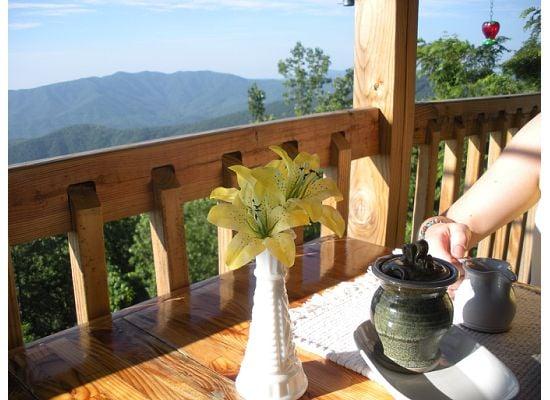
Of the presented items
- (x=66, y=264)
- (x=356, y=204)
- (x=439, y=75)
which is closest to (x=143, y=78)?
(x=66, y=264)

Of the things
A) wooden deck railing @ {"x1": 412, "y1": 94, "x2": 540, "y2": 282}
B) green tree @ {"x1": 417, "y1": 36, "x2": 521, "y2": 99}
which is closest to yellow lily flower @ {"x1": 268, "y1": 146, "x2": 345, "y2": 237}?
wooden deck railing @ {"x1": 412, "y1": 94, "x2": 540, "y2": 282}

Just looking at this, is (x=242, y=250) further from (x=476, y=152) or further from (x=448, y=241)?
(x=476, y=152)

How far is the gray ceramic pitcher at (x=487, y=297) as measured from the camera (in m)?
1.04

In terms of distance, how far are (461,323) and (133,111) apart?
2518 cm

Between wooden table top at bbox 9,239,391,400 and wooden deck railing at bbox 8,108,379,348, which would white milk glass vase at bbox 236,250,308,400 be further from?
wooden deck railing at bbox 8,108,379,348

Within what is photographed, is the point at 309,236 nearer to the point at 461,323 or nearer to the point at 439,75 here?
the point at 439,75

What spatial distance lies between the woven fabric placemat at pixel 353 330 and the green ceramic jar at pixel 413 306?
0.10 m

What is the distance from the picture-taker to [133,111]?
24938 millimetres

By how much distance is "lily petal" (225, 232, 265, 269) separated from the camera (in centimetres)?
77

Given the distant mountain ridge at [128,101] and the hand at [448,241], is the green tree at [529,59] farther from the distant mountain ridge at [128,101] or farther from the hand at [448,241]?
the distant mountain ridge at [128,101]

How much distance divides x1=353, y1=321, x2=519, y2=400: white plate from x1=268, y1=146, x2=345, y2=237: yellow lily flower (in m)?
0.25

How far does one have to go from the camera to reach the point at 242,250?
2.55ft

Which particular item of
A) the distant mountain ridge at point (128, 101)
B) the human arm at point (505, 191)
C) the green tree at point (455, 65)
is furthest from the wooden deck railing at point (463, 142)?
the distant mountain ridge at point (128, 101)

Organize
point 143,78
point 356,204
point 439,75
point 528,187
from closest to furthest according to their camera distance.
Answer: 1. point 528,187
2. point 356,204
3. point 439,75
4. point 143,78
